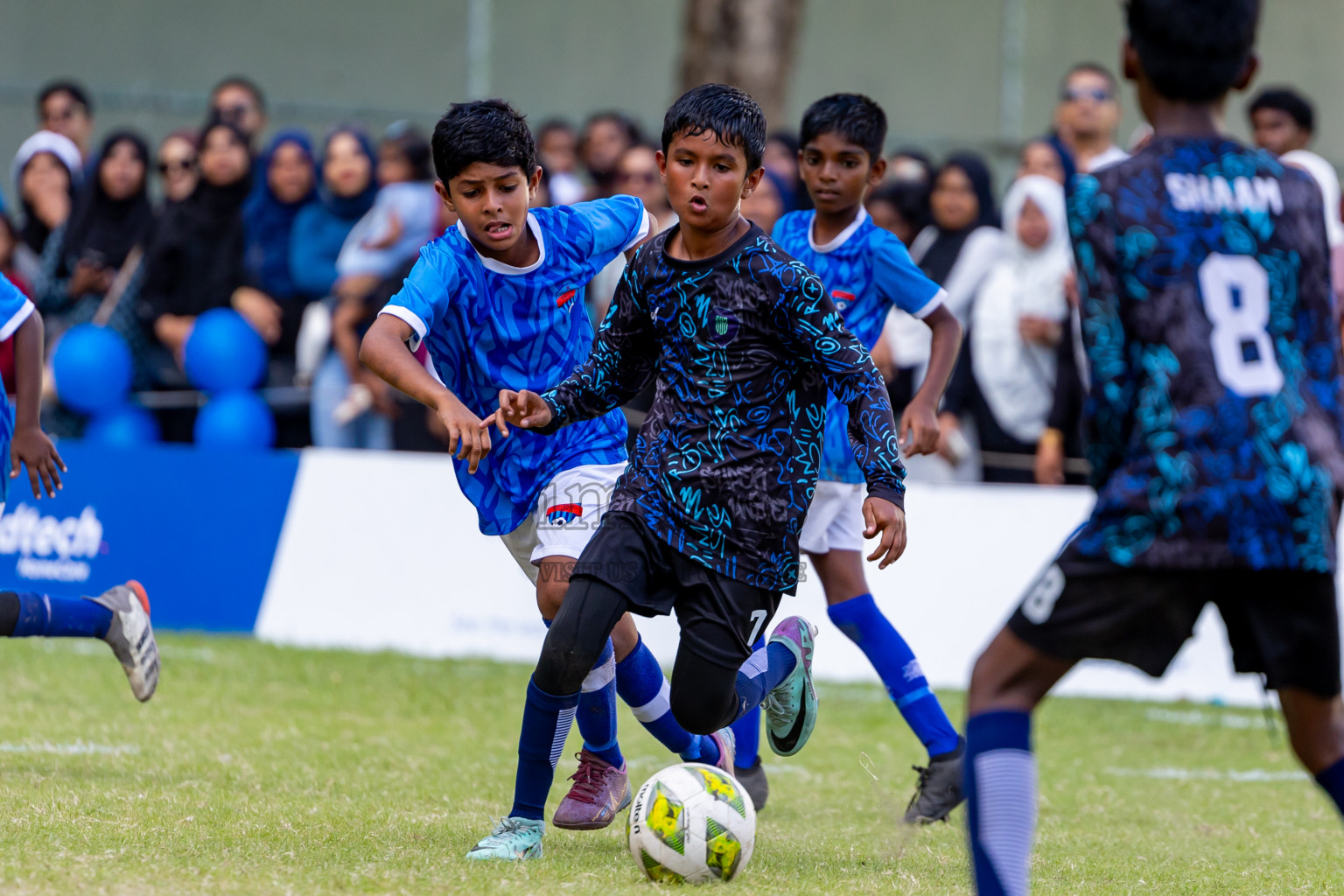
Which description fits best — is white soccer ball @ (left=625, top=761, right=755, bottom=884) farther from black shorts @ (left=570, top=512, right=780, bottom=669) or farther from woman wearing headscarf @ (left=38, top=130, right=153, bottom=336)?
woman wearing headscarf @ (left=38, top=130, right=153, bottom=336)

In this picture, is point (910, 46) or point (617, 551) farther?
point (910, 46)

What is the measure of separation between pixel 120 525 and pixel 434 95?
276 inches

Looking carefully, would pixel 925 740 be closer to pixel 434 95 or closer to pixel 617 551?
pixel 617 551

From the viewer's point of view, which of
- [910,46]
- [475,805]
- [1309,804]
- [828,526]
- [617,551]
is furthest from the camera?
[910,46]

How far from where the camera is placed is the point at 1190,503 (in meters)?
3.04

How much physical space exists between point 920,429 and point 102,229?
7.64 m


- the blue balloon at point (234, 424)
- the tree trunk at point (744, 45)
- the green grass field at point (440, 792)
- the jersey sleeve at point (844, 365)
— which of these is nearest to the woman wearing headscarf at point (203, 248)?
the blue balloon at point (234, 424)

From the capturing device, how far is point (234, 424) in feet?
33.7

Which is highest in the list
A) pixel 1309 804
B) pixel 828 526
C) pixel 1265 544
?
pixel 1265 544

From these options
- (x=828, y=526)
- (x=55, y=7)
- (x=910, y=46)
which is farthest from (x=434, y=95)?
(x=828, y=526)

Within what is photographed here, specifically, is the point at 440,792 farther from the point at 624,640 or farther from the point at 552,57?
the point at 552,57

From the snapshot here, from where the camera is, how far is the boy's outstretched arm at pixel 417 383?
4109 millimetres

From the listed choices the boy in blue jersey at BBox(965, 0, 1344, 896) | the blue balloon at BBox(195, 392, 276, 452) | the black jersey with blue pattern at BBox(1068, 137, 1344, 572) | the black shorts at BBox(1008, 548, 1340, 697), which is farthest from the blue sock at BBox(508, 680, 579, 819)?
the blue balloon at BBox(195, 392, 276, 452)

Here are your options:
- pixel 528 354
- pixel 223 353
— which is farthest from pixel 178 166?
pixel 528 354
